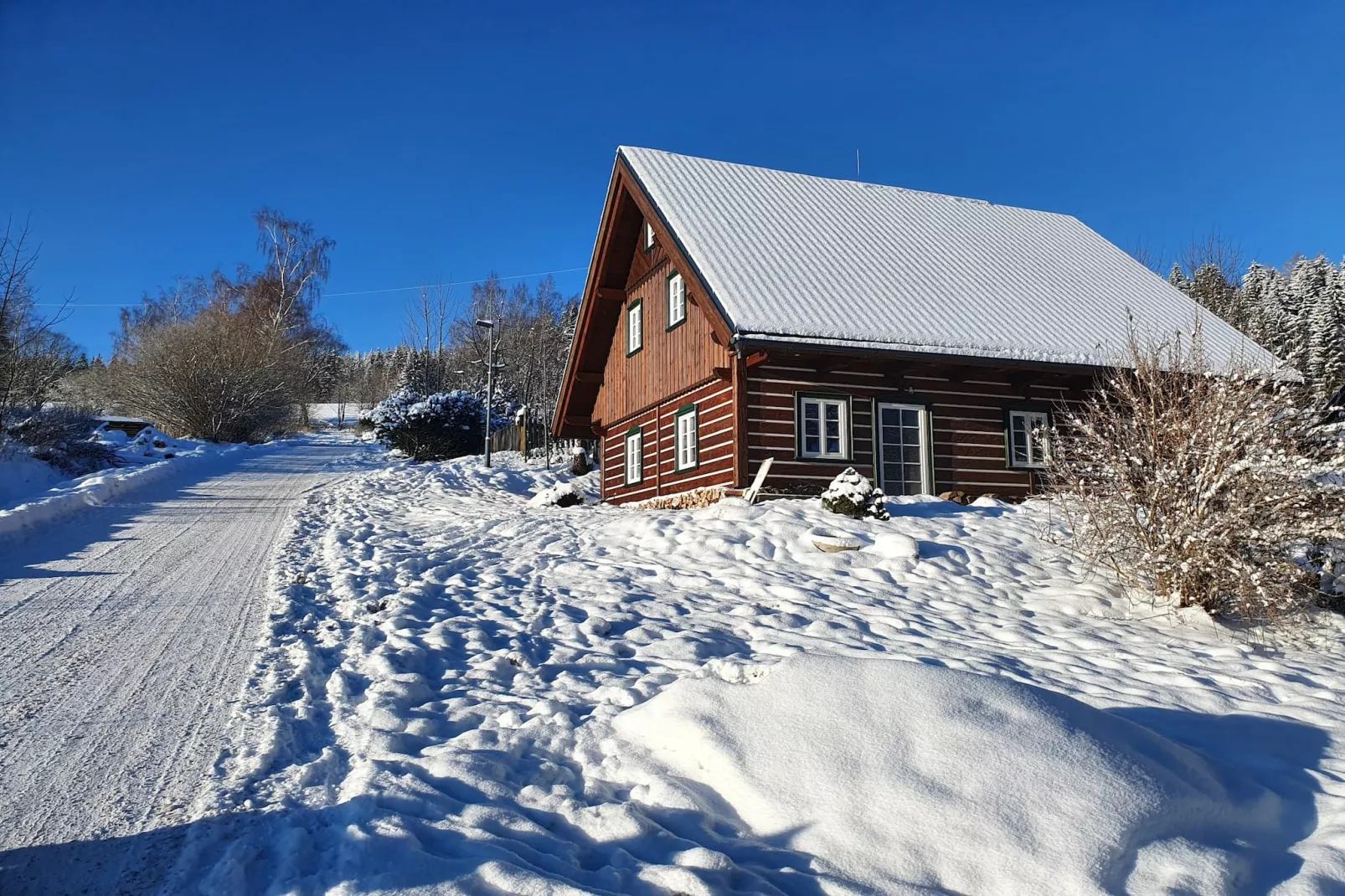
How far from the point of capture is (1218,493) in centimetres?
804

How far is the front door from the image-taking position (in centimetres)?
1509

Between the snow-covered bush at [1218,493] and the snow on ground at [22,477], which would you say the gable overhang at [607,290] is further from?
the snow on ground at [22,477]

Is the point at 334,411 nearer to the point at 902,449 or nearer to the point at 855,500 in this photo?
the point at 902,449

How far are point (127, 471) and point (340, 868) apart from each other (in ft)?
52.0

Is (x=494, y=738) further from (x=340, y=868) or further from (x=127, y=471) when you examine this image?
(x=127, y=471)

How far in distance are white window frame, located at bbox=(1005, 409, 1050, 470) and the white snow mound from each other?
12.1 metres

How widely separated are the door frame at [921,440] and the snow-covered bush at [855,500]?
2836 mm

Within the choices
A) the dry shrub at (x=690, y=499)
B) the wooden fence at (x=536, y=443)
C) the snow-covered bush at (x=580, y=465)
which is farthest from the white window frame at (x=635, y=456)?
the wooden fence at (x=536, y=443)

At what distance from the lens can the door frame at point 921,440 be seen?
49.0ft

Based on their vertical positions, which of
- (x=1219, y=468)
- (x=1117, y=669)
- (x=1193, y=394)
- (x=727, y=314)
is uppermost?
(x=727, y=314)

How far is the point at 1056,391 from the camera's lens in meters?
16.3

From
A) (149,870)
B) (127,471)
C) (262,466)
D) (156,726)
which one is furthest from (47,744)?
(262,466)

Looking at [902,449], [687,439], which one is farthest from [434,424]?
[902,449]

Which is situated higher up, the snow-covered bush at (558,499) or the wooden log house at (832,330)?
the wooden log house at (832,330)
